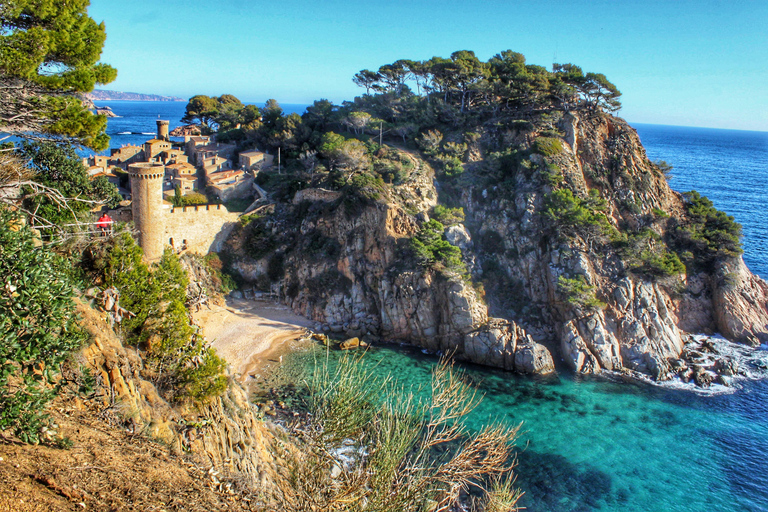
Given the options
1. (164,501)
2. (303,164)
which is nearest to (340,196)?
(303,164)

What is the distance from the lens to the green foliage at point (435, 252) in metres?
29.0

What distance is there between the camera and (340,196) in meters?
33.5

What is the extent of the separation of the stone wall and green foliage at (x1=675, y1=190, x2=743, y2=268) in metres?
33.4

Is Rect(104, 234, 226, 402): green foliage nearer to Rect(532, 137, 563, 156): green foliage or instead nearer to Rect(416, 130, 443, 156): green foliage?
Rect(416, 130, 443, 156): green foliage

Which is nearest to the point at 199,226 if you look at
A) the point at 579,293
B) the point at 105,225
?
the point at 105,225

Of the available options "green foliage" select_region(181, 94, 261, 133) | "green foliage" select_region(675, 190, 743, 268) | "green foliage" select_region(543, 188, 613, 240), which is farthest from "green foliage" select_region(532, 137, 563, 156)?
"green foliage" select_region(181, 94, 261, 133)

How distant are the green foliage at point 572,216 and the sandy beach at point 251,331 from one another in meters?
18.6

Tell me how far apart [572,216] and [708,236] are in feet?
36.8

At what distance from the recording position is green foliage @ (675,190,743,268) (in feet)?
106

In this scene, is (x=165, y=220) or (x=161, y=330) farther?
(x=165, y=220)

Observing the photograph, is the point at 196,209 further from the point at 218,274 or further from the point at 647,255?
the point at 647,255

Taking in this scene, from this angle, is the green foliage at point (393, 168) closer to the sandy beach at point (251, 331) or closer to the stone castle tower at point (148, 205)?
the sandy beach at point (251, 331)

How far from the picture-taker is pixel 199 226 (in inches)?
1205

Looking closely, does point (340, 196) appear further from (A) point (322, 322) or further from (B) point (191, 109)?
(B) point (191, 109)
